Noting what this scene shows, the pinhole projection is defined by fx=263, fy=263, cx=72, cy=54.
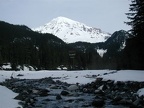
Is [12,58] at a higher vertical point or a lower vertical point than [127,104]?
higher

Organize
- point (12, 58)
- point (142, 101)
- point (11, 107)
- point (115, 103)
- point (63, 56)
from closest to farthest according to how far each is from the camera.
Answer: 1. point (11, 107)
2. point (142, 101)
3. point (115, 103)
4. point (12, 58)
5. point (63, 56)

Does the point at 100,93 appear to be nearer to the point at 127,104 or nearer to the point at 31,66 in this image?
the point at 127,104

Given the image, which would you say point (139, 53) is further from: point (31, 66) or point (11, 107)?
point (31, 66)

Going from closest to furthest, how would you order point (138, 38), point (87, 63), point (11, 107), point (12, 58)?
point (11, 107) → point (138, 38) → point (12, 58) → point (87, 63)

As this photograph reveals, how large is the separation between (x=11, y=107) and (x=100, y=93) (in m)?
13.0

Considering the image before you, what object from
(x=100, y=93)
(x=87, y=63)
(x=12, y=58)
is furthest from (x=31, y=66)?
(x=100, y=93)

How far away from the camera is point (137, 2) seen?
41938 millimetres

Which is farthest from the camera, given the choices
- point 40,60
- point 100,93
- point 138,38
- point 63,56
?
point 63,56

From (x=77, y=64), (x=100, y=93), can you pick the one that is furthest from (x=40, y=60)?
(x=100, y=93)

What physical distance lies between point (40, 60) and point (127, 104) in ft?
363

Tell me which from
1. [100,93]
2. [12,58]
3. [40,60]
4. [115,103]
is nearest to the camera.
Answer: [115,103]

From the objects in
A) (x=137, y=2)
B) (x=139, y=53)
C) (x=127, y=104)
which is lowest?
(x=127, y=104)

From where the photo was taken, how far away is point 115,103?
20172mm

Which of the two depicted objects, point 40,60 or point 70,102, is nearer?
point 70,102
